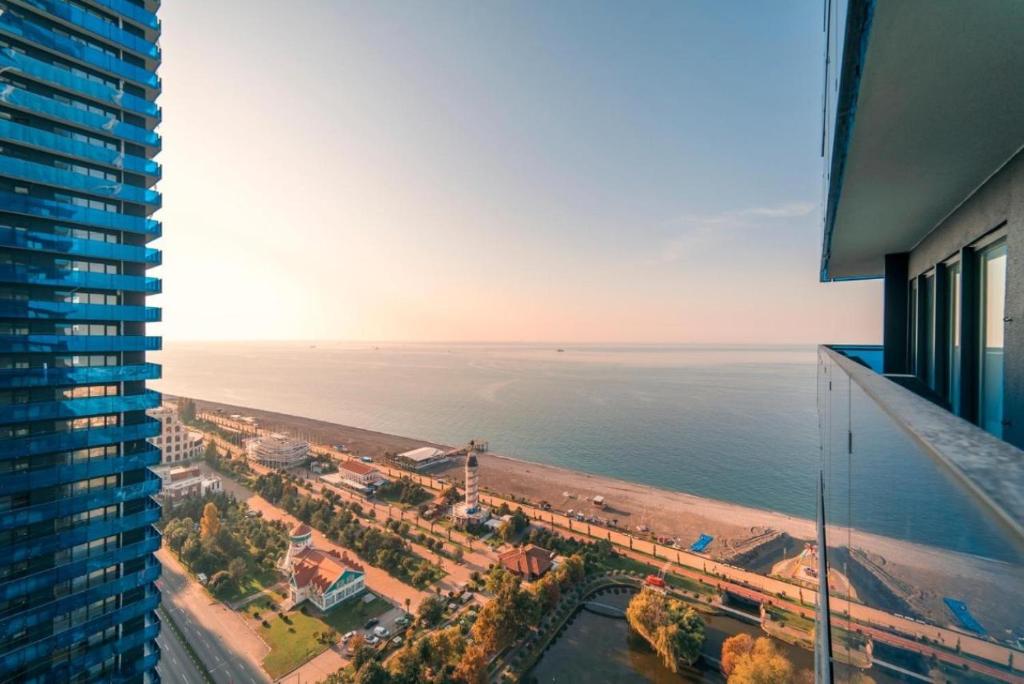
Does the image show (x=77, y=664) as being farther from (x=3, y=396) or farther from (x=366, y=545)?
(x=366, y=545)

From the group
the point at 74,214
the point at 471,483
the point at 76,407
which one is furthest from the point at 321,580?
the point at 74,214

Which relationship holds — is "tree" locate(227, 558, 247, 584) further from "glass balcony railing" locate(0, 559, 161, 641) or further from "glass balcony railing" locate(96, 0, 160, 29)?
"glass balcony railing" locate(96, 0, 160, 29)

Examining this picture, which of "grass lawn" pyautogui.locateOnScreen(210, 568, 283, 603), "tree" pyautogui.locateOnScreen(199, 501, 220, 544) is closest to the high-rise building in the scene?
"grass lawn" pyautogui.locateOnScreen(210, 568, 283, 603)

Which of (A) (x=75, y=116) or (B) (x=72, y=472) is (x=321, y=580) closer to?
(B) (x=72, y=472)

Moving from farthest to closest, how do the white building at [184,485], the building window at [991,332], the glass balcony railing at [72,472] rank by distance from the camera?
the white building at [184,485] < the glass balcony railing at [72,472] < the building window at [991,332]

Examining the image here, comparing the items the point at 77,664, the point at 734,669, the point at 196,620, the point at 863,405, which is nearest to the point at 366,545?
the point at 196,620

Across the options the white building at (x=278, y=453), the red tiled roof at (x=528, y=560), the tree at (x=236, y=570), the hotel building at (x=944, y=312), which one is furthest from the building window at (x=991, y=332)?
the white building at (x=278, y=453)

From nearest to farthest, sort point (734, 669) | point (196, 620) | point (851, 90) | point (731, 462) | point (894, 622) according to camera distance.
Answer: point (894, 622), point (851, 90), point (734, 669), point (196, 620), point (731, 462)

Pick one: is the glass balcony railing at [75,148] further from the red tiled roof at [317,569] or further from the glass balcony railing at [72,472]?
the red tiled roof at [317,569]
